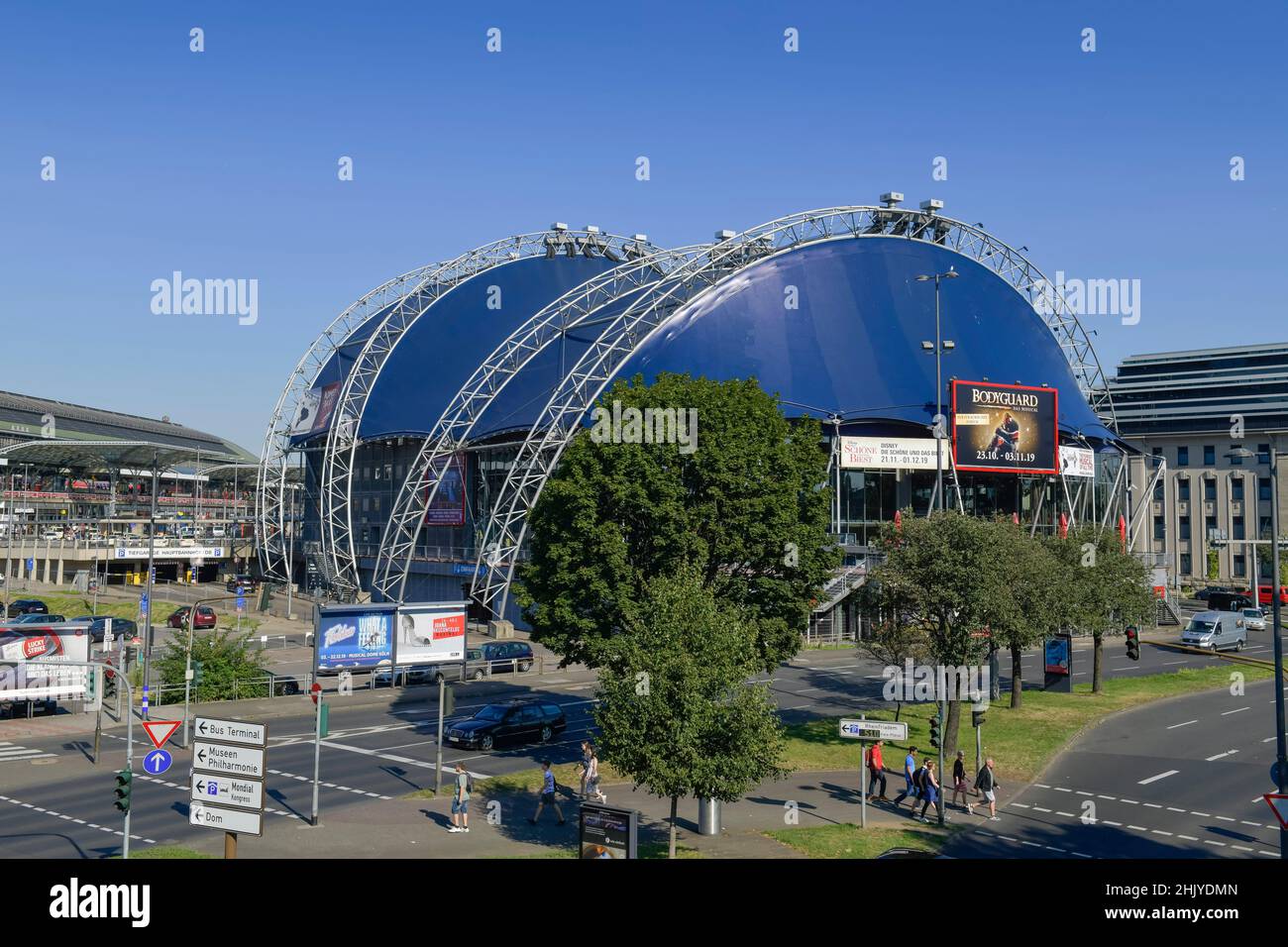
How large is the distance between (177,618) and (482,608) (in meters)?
20.4

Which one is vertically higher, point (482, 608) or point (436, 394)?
point (436, 394)

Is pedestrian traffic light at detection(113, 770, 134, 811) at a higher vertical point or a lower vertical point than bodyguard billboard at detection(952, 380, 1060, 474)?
lower

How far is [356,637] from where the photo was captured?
4856cm

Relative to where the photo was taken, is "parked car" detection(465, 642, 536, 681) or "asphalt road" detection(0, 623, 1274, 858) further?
"parked car" detection(465, 642, 536, 681)

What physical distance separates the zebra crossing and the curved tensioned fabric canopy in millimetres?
31710

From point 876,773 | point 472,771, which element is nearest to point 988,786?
point 876,773

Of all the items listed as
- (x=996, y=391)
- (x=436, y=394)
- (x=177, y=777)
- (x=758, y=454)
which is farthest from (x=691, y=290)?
(x=177, y=777)

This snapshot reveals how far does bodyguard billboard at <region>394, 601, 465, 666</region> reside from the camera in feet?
163

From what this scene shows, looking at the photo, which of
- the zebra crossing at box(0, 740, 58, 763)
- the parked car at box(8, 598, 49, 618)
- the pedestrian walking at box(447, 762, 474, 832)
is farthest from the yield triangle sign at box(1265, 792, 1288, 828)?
the parked car at box(8, 598, 49, 618)

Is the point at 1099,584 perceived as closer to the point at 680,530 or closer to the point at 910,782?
the point at 910,782

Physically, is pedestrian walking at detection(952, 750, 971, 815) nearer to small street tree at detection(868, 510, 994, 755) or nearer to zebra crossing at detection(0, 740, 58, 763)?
small street tree at detection(868, 510, 994, 755)

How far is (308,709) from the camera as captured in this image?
44.9m
